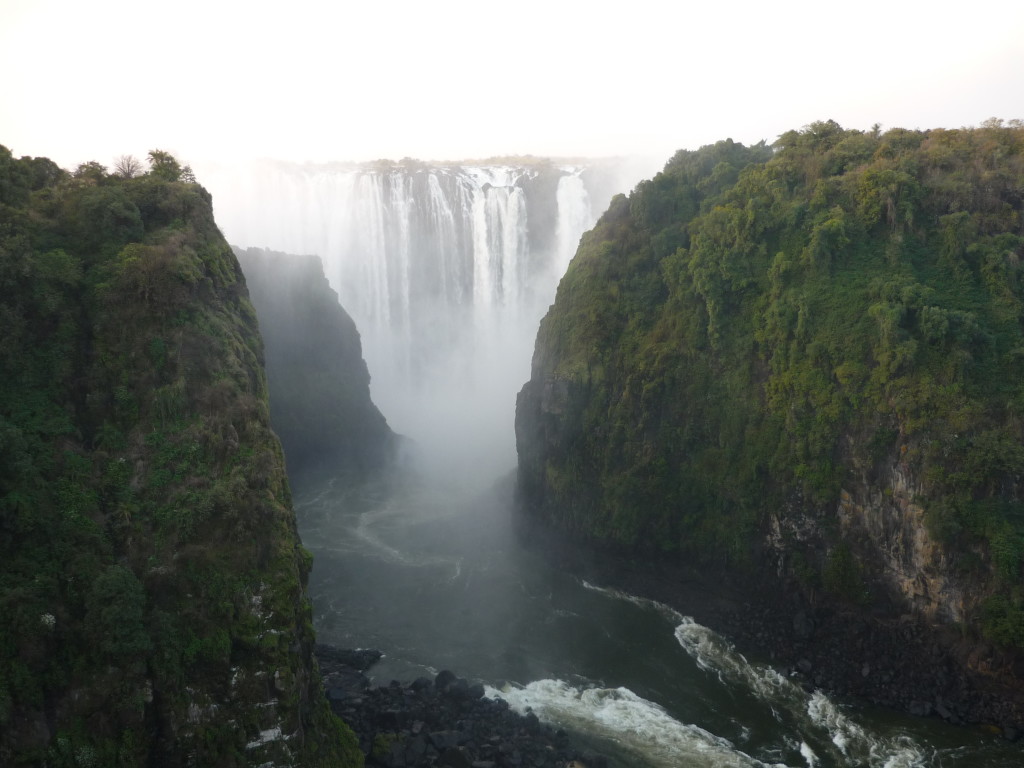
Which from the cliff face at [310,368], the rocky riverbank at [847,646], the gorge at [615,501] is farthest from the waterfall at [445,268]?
the rocky riverbank at [847,646]

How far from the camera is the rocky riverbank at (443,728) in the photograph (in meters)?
17.4

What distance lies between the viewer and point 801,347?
25219 millimetres

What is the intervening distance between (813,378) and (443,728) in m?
16.2

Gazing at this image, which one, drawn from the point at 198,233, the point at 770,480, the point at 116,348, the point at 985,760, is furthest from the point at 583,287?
the point at 985,760

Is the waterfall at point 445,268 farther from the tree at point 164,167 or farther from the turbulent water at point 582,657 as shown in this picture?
the tree at point 164,167

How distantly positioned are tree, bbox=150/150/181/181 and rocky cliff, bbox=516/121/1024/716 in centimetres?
1638

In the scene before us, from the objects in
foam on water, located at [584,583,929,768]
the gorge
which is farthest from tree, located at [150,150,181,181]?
foam on water, located at [584,583,929,768]

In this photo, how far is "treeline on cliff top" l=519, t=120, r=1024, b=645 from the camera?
21250 mm

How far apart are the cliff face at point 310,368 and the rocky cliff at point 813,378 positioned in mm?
13757

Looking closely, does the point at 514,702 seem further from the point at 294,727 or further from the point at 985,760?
the point at 985,760

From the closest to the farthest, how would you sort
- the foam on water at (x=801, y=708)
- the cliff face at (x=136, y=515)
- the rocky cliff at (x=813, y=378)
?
the cliff face at (x=136, y=515)
the foam on water at (x=801, y=708)
the rocky cliff at (x=813, y=378)

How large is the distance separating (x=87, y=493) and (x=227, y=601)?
403 centimetres

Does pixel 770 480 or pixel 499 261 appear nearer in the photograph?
pixel 770 480

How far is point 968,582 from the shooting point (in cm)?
2027
